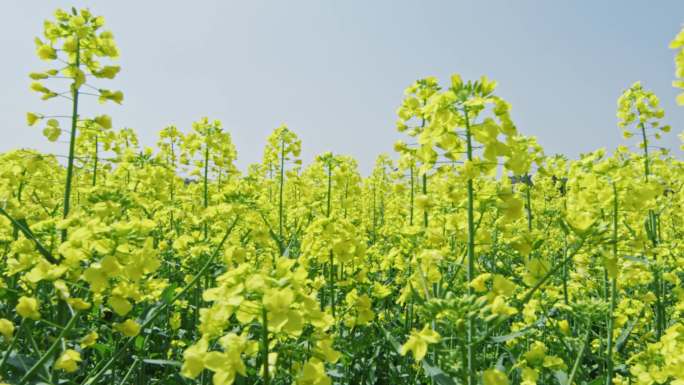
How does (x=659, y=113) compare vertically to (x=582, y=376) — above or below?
above

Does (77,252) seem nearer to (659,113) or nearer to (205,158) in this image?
(205,158)

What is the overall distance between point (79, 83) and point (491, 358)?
151 inches

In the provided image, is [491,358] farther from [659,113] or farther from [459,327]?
[659,113]

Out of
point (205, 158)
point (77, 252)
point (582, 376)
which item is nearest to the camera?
point (77, 252)

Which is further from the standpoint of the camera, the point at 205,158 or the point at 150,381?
the point at 205,158

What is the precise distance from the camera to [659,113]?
575 cm

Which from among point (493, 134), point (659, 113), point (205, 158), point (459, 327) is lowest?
point (459, 327)

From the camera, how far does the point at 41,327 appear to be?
409cm

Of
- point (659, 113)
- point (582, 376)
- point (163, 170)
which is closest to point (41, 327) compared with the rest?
point (163, 170)

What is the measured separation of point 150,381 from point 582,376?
352cm

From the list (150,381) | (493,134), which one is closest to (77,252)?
(493,134)

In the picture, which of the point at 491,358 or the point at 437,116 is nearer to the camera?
the point at 437,116

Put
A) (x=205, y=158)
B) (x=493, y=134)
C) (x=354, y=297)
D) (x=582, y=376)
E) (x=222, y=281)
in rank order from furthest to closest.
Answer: (x=205, y=158), (x=582, y=376), (x=354, y=297), (x=493, y=134), (x=222, y=281)

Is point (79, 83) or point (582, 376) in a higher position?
point (79, 83)
